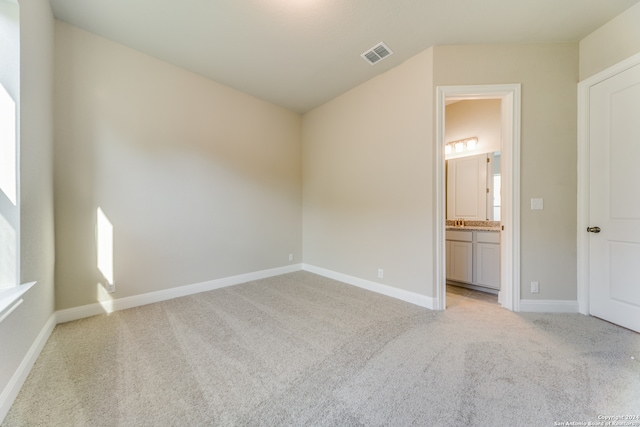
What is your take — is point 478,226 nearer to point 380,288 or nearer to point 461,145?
point 461,145

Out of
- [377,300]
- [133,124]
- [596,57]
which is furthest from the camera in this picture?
[377,300]

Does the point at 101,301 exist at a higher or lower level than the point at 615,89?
lower

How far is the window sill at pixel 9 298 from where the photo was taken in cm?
119

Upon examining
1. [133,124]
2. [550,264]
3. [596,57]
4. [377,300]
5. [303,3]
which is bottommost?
[377,300]

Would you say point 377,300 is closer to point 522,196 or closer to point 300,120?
point 522,196

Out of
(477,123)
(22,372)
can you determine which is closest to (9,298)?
(22,372)

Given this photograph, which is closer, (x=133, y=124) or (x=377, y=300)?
(x=133, y=124)

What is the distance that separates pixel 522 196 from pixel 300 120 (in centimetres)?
347

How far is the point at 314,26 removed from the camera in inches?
90.0

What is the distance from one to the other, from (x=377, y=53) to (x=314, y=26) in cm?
79

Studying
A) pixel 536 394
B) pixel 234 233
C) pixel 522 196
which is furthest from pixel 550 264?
pixel 234 233

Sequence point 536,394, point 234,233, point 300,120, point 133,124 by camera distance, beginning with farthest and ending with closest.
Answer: point 300,120 → point 234,233 → point 133,124 → point 536,394

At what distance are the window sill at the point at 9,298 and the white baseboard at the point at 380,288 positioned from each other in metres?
3.07

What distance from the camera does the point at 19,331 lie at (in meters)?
1.47
